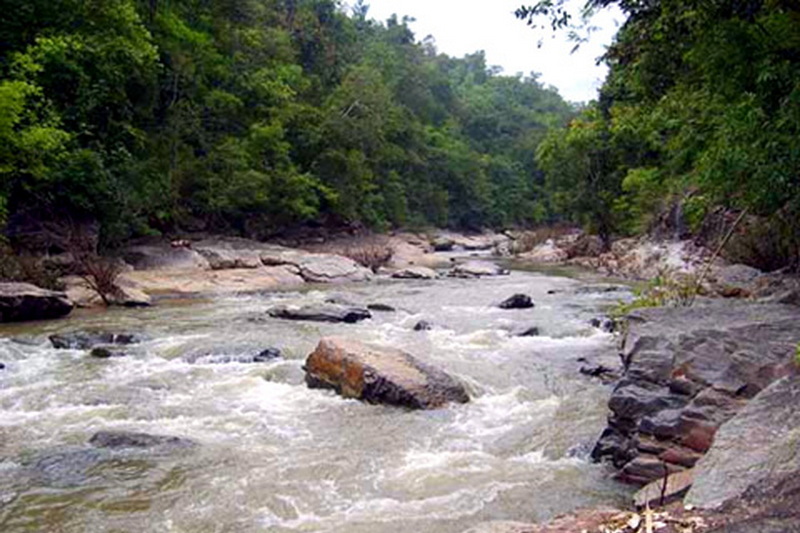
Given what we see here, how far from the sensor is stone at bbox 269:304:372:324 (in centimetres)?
1532

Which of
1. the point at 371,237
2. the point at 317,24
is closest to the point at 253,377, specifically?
the point at 371,237

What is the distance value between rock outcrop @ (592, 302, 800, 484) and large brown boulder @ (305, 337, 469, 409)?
2.47 m

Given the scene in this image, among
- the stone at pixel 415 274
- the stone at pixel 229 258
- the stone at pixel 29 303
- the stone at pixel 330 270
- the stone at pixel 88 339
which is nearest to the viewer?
the stone at pixel 88 339

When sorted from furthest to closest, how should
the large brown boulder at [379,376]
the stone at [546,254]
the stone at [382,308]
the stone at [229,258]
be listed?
the stone at [546,254] → the stone at [229,258] → the stone at [382,308] → the large brown boulder at [379,376]

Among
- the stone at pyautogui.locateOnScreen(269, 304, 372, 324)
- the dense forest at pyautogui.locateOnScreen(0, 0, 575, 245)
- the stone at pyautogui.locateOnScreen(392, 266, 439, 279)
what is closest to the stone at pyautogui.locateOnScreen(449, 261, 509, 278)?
Answer: the stone at pyautogui.locateOnScreen(392, 266, 439, 279)

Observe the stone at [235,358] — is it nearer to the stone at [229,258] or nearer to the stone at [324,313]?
the stone at [324,313]

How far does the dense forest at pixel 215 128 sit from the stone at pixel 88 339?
5.50 meters

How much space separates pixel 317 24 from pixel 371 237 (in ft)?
51.1

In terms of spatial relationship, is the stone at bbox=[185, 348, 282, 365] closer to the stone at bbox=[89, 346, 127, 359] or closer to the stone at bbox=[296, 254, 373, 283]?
the stone at bbox=[89, 346, 127, 359]

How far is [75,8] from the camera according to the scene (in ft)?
73.9

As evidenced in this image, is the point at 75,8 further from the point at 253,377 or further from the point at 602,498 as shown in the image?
the point at 602,498

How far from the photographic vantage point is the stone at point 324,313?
15320 mm

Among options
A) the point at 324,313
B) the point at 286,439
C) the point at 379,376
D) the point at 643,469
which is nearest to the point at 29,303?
the point at 324,313

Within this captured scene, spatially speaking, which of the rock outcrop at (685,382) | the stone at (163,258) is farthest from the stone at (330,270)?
the rock outcrop at (685,382)
